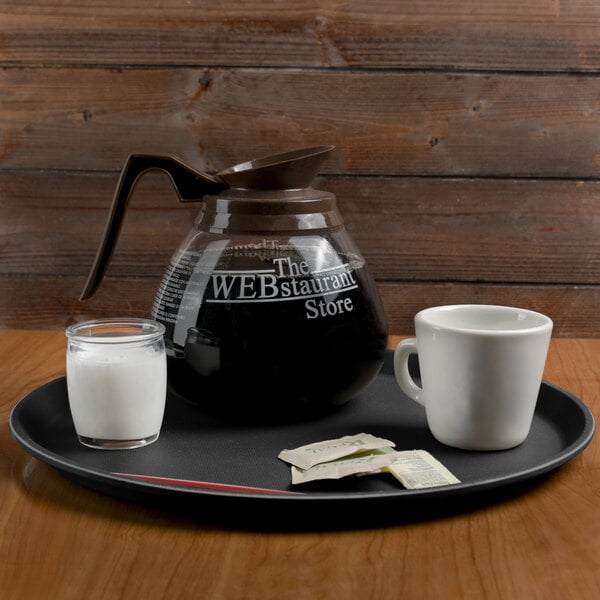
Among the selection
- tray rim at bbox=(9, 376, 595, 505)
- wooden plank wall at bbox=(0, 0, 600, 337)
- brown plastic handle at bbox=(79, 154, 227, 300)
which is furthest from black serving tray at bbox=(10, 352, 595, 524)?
wooden plank wall at bbox=(0, 0, 600, 337)

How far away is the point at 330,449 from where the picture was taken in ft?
2.24

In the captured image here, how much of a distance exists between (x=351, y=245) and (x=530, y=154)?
543 millimetres

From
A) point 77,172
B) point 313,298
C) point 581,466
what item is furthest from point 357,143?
point 581,466

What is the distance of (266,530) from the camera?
588mm

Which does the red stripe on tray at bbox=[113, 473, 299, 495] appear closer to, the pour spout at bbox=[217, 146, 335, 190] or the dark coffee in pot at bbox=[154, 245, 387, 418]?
the dark coffee in pot at bbox=[154, 245, 387, 418]

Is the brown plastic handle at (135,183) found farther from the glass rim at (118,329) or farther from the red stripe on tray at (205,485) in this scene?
the red stripe on tray at (205,485)

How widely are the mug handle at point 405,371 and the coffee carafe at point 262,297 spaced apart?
22 mm

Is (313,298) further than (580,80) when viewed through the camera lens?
No

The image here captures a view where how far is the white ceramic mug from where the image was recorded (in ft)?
2.25

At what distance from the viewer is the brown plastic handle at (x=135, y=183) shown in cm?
77

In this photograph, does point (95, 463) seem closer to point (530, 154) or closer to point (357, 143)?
point (357, 143)

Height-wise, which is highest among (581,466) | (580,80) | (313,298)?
(580,80)

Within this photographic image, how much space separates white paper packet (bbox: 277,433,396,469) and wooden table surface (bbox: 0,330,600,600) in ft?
0.28

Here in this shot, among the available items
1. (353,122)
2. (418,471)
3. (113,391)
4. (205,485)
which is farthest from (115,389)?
(353,122)
